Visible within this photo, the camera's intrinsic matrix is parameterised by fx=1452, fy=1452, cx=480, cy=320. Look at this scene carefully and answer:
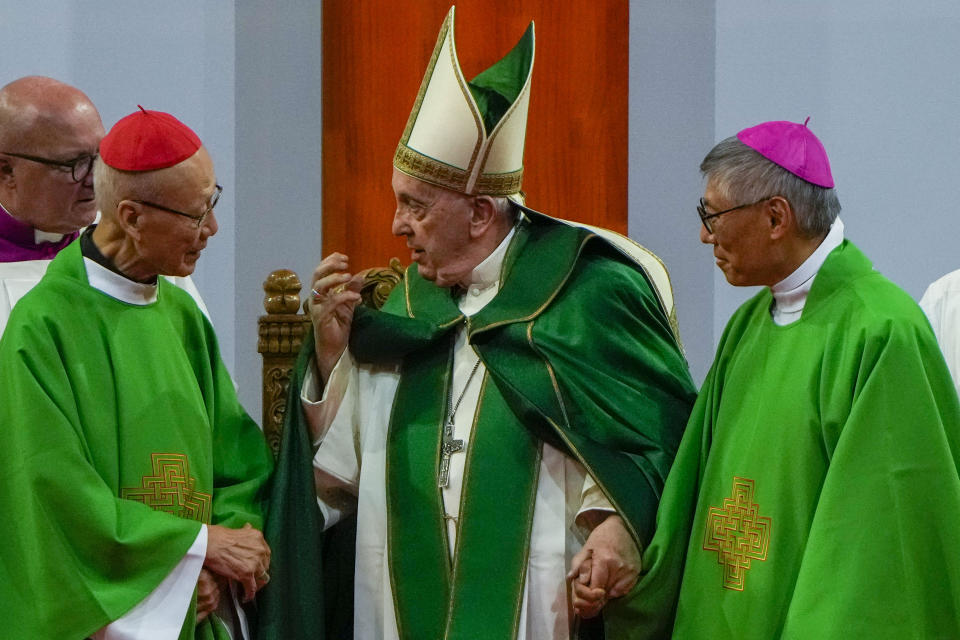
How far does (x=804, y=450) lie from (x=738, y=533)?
0.86 ft

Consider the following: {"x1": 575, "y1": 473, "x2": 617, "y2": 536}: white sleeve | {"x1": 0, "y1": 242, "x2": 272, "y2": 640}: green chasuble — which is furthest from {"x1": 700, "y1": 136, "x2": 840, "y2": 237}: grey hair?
{"x1": 0, "y1": 242, "x2": 272, "y2": 640}: green chasuble

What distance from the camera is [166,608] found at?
3.29 m

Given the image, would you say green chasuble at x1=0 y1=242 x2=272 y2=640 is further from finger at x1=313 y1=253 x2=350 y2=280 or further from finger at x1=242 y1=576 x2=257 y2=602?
finger at x1=313 y1=253 x2=350 y2=280

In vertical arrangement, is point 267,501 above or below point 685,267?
below

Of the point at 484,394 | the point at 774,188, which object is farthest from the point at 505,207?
the point at 774,188

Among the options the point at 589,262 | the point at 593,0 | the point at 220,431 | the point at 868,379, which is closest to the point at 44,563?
the point at 220,431

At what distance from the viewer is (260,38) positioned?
547cm

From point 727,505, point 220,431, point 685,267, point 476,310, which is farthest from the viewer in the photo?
point 685,267

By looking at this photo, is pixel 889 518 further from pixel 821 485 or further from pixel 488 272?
pixel 488 272

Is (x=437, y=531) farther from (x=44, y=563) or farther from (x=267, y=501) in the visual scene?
(x=44, y=563)

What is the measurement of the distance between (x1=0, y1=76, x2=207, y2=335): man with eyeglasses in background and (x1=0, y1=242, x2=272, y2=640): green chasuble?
46 cm

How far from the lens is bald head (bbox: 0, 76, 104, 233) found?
12.6ft

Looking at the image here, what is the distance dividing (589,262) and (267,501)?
1.05 meters

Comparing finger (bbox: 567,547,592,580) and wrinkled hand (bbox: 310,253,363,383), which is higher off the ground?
wrinkled hand (bbox: 310,253,363,383)
